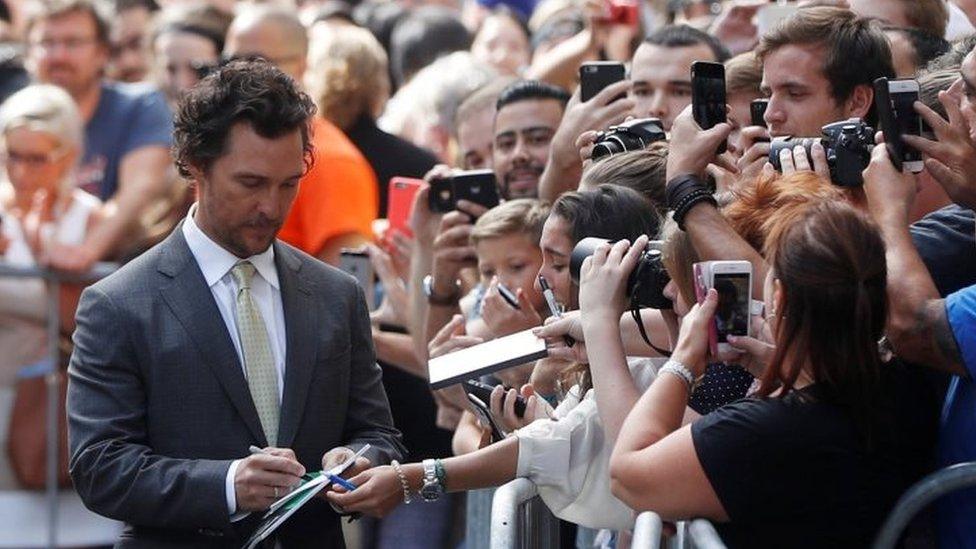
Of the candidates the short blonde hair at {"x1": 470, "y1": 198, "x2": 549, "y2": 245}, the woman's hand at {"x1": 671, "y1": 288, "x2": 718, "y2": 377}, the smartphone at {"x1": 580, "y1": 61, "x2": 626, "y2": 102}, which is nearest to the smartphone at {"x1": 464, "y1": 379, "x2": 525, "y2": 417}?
the short blonde hair at {"x1": 470, "y1": 198, "x2": 549, "y2": 245}

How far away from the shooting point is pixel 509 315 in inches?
245

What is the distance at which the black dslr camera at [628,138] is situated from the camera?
19.8ft

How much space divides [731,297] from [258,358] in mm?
1332

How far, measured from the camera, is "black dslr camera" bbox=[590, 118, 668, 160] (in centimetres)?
603

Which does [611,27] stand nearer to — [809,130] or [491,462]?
[809,130]

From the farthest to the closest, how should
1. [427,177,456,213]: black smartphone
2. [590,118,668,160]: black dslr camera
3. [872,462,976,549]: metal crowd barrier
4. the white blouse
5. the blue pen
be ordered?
[427,177,456,213]: black smartphone
[590,118,668,160]: black dslr camera
the white blouse
the blue pen
[872,462,976,549]: metal crowd barrier

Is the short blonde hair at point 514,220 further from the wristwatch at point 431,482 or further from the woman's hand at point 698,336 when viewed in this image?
the woman's hand at point 698,336

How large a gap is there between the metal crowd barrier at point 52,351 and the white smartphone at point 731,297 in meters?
4.92

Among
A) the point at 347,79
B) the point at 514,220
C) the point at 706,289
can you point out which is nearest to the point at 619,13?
the point at 347,79

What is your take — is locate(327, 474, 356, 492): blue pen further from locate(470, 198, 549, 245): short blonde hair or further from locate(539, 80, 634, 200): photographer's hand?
locate(539, 80, 634, 200): photographer's hand

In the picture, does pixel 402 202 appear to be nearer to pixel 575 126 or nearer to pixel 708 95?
pixel 575 126

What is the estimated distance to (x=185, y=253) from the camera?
524 centimetres

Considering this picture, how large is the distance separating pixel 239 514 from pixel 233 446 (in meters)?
0.20

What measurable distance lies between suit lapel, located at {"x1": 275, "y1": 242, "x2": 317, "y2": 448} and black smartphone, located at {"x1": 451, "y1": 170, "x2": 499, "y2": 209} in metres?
1.89
